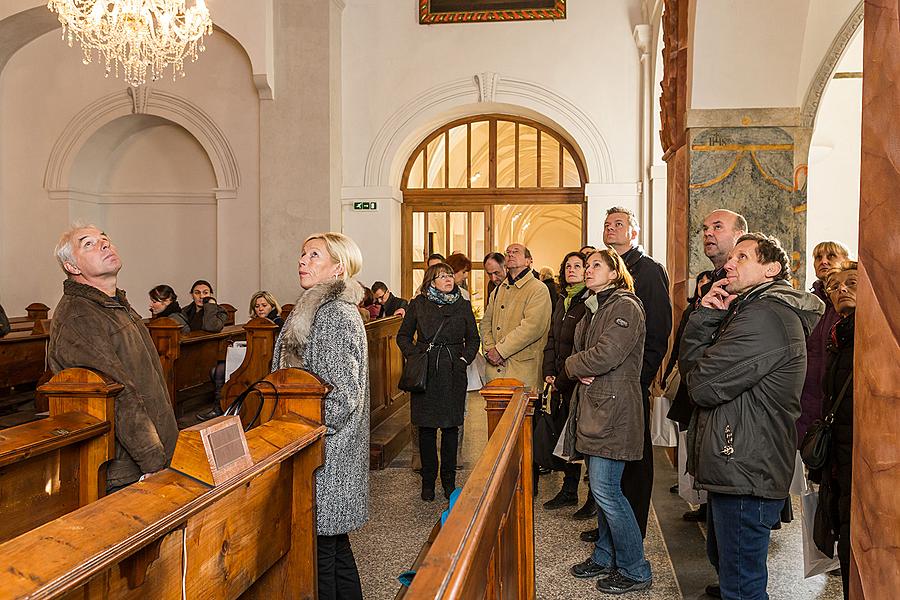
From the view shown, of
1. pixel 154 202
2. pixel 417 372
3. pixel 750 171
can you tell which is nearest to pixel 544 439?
pixel 417 372

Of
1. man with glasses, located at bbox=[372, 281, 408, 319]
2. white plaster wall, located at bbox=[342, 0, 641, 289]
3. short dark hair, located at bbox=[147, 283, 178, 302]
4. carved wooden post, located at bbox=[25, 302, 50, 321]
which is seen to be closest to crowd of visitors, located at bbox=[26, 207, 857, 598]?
short dark hair, located at bbox=[147, 283, 178, 302]

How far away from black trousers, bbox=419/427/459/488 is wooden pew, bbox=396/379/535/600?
2.07 meters

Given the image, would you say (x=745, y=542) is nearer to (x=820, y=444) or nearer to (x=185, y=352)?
(x=820, y=444)

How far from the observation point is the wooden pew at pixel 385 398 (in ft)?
19.8

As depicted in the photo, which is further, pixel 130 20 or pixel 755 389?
pixel 130 20

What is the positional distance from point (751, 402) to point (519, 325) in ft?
7.95

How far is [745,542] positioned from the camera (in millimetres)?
2906

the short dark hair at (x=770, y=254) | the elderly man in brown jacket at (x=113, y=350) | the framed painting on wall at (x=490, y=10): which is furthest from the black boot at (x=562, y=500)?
the framed painting on wall at (x=490, y=10)

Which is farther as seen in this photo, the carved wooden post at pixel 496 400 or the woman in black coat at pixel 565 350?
the woman in black coat at pixel 565 350

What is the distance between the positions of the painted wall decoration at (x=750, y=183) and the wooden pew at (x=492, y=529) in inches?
124

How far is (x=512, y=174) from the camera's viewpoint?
10.9 m

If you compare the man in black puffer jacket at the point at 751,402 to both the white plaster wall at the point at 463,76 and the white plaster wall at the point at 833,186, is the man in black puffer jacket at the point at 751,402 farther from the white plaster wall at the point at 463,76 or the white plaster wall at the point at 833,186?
the white plaster wall at the point at 833,186

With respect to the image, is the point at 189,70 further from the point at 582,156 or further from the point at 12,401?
Result: the point at 12,401

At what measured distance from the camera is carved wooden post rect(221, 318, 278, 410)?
17.7 feet
